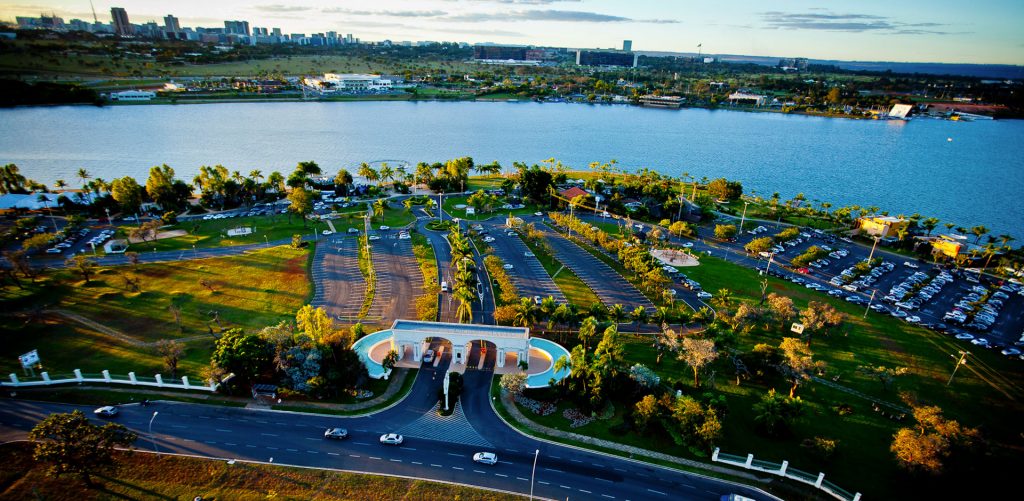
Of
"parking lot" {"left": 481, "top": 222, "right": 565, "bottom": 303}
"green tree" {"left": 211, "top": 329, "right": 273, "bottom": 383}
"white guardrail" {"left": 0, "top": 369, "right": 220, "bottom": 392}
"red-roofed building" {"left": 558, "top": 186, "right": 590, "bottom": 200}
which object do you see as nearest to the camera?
"green tree" {"left": 211, "top": 329, "right": 273, "bottom": 383}

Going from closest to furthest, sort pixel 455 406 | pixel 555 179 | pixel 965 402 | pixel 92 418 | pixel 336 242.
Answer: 1. pixel 92 418
2. pixel 455 406
3. pixel 965 402
4. pixel 336 242
5. pixel 555 179

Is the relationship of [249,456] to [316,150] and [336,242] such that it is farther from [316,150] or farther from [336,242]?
[316,150]

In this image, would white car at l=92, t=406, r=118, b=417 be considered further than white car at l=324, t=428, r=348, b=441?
Yes

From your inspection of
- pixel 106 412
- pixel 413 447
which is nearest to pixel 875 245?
pixel 413 447

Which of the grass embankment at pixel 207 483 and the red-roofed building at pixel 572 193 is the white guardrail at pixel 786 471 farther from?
the red-roofed building at pixel 572 193

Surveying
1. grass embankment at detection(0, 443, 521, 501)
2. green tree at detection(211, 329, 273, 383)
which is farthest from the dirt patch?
grass embankment at detection(0, 443, 521, 501)

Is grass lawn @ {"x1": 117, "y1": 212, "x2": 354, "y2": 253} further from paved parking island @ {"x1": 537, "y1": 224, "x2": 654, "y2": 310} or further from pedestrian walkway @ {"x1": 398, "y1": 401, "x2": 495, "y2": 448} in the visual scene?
pedestrian walkway @ {"x1": 398, "y1": 401, "x2": 495, "y2": 448}

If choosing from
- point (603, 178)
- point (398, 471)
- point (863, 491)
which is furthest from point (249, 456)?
point (603, 178)

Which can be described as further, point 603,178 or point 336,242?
point 603,178

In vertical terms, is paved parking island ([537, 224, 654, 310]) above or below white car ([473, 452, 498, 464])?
above
